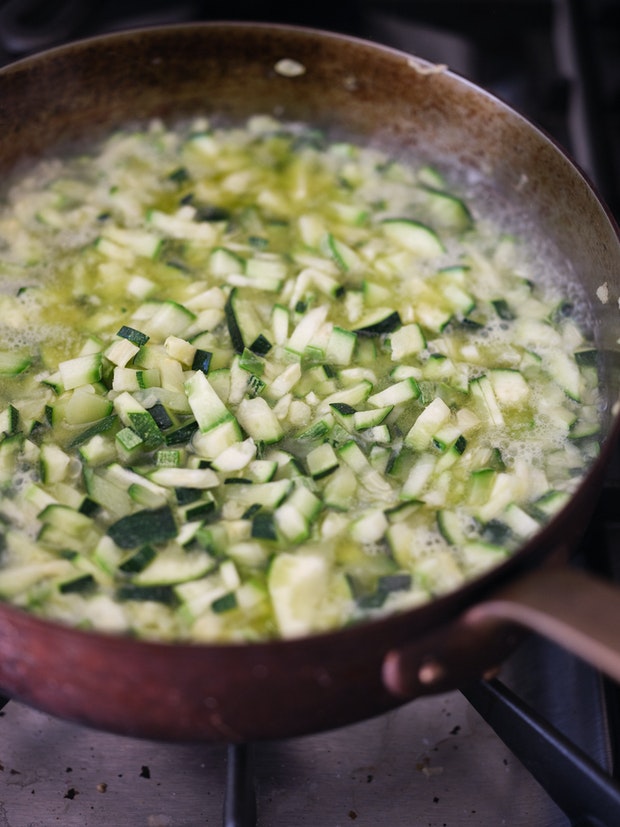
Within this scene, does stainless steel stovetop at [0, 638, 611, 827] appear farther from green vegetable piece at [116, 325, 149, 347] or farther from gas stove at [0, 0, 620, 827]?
green vegetable piece at [116, 325, 149, 347]

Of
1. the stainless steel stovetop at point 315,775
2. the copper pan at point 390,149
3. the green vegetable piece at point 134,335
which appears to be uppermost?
the copper pan at point 390,149

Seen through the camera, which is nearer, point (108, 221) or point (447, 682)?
point (447, 682)

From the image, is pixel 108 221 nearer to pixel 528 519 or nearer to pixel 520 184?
pixel 520 184

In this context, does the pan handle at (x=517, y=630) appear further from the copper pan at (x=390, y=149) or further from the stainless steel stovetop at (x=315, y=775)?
the stainless steel stovetop at (x=315, y=775)

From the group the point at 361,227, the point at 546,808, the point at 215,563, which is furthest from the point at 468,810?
the point at 361,227

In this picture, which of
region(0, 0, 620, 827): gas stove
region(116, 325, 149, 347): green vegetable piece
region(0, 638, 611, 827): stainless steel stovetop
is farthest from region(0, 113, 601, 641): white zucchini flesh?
region(0, 638, 611, 827): stainless steel stovetop

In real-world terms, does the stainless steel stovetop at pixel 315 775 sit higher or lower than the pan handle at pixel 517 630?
lower

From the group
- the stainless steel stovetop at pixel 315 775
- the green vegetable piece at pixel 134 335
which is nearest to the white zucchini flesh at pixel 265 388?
the green vegetable piece at pixel 134 335

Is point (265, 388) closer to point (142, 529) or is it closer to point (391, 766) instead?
point (142, 529)
